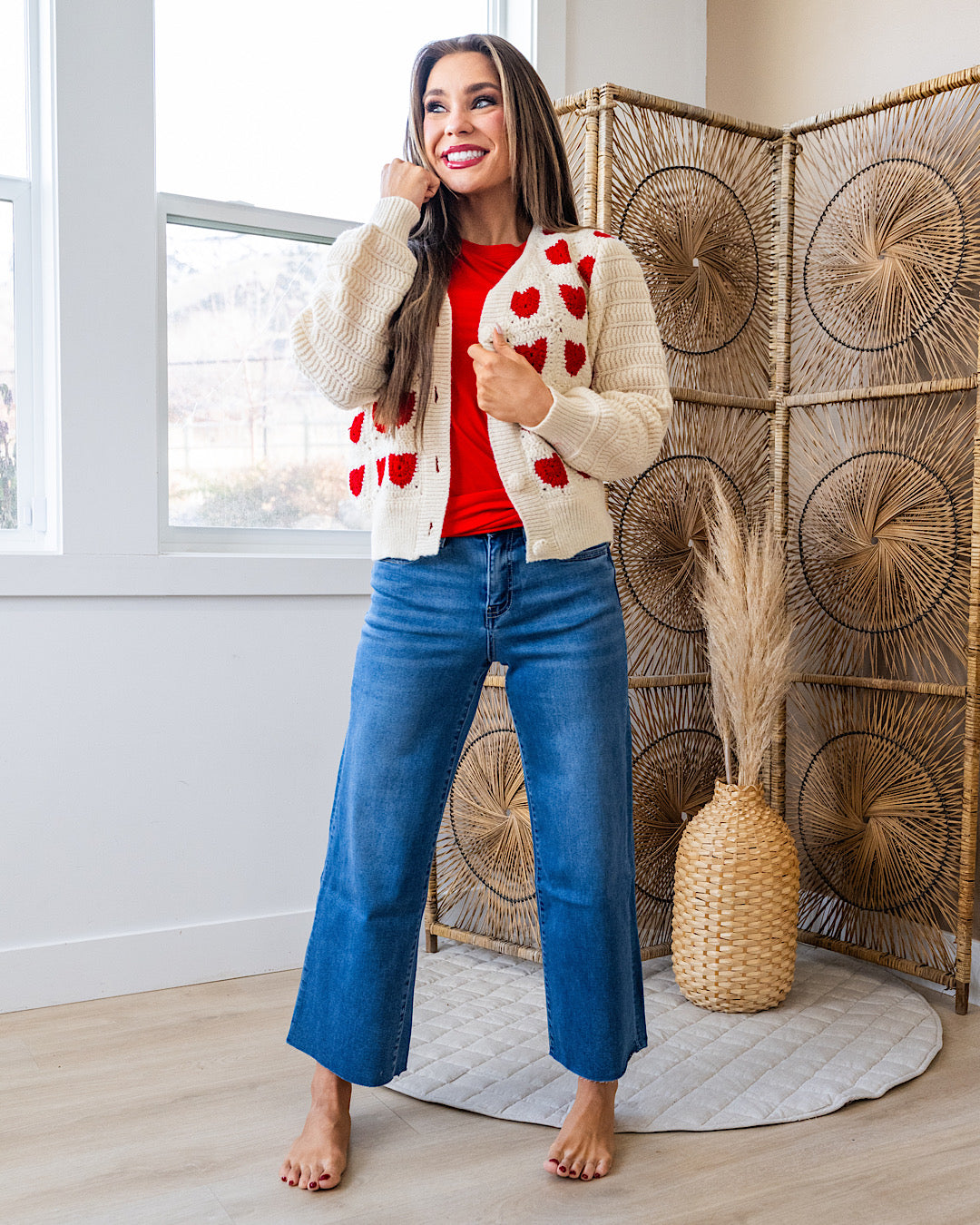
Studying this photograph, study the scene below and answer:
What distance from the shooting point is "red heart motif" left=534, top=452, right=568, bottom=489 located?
1464mm

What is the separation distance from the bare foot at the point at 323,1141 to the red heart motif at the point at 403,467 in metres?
0.78

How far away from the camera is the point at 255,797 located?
233cm

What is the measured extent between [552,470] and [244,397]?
3.72 feet

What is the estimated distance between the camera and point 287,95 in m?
2.42

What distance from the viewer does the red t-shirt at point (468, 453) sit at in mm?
1497

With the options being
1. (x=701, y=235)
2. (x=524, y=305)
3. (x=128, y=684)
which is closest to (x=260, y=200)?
(x=701, y=235)

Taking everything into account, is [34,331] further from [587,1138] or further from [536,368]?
[587,1138]

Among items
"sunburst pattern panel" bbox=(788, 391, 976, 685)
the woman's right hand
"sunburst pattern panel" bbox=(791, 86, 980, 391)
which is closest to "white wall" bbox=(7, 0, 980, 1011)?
"sunburst pattern panel" bbox=(791, 86, 980, 391)

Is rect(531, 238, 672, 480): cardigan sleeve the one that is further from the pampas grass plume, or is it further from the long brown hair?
the pampas grass plume

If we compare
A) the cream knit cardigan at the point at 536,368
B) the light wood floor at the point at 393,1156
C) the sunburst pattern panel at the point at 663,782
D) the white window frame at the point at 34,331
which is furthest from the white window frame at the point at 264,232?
the light wood floor at the point at 393,1156

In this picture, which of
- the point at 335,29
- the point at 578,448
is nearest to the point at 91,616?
the point at 578,448

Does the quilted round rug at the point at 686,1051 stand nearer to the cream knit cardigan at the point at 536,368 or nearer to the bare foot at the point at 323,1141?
the bare foot at the point at 323,1141

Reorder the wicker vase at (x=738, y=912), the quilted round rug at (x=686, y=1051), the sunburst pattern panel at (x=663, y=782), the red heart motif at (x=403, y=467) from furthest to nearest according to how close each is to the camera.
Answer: the sunburst pattern panel at (x=663, y=782) → the wicker vase at (x=738, y=912) → the quilted round rug at (x=686, y=1051) → the red heart motif at (x=403, y=467)

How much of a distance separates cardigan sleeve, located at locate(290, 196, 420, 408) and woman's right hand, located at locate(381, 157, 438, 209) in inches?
0.7
